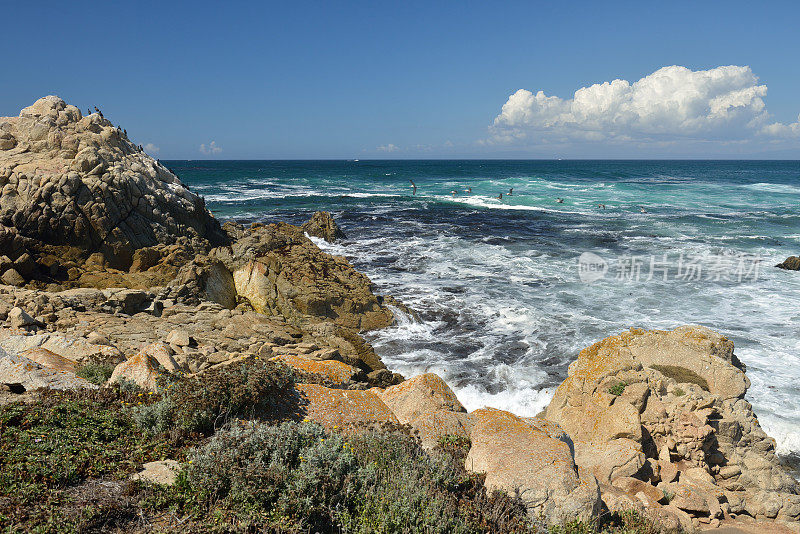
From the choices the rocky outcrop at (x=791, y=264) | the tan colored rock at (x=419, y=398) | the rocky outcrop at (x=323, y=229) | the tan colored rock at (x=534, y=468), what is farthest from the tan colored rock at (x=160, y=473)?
the rocky outcrop at (x=791, y=264)

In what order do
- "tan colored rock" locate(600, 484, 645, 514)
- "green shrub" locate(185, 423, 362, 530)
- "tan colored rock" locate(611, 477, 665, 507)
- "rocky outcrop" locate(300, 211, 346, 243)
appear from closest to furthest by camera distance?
"green shrub" locate(185, 423, 362, 530), "tan colored rock" locate(600, 484, 645, 514), "tan colored rock" locate(611, 477, 665, 507), "rocky outcrop" locate(300, 211, 346, 243)

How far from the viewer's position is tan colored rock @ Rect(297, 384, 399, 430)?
255 inches

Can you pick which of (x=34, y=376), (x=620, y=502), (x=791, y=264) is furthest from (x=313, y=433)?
(x=791, y=264)

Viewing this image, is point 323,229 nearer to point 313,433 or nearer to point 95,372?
point 95,372

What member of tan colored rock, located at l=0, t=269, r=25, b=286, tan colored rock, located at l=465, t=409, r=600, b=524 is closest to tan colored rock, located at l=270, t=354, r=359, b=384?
tan colored rock, located at l=465, t=409, r=600, b=524

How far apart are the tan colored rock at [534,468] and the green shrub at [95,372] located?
5902 millimetres

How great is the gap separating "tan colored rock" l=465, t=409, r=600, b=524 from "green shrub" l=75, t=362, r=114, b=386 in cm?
590

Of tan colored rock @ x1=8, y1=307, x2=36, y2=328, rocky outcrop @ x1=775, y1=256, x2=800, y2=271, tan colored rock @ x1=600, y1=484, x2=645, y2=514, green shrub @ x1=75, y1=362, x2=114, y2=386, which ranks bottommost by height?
tan colored rock @ x1=600, y1=484, x2=645, y2=514

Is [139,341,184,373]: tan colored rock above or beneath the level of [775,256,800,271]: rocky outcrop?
above

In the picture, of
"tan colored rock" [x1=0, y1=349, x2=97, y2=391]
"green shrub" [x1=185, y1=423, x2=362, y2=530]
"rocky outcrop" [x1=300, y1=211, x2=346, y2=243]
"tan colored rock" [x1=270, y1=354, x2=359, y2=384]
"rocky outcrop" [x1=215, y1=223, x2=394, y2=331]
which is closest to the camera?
"green shrub" [x1=185, y1=423, x2=362, y2=530]

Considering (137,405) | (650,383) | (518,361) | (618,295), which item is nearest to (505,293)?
(618,295)

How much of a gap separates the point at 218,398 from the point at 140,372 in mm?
1762

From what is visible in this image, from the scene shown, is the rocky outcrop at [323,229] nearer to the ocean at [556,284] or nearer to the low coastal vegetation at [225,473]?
the ocean at [556,284]

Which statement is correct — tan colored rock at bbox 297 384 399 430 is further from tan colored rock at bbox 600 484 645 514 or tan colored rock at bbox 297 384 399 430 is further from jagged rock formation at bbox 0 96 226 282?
jagged rock formation at bbox 0 96 226 282
